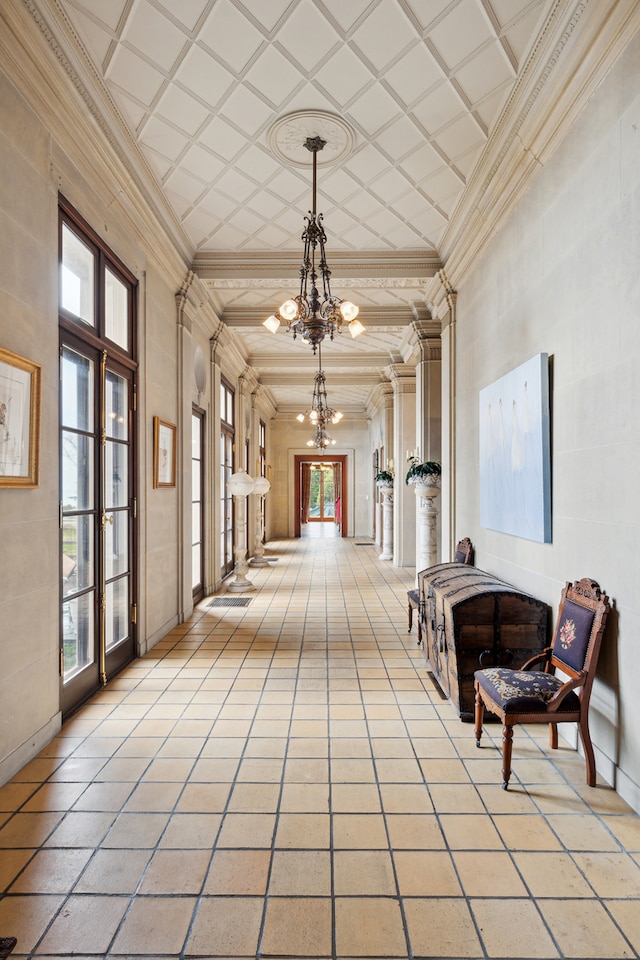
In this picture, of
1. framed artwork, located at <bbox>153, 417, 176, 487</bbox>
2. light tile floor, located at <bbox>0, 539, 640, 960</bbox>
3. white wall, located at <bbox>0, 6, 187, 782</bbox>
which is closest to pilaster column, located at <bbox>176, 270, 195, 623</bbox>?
framed artwork, located at <bbox>153, 417, 176, 487</bbox>

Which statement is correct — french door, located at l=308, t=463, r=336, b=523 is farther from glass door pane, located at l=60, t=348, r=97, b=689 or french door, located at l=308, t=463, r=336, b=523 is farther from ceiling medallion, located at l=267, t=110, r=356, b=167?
glass door pane, located at l=60, t=348, r=97, b=689

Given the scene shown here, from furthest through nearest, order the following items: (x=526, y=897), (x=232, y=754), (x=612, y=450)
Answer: (x=232, y=754), (x=612, y=450), (x=526, y=897)

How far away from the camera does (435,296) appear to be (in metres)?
6.17

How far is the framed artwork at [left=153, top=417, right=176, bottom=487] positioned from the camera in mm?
4934

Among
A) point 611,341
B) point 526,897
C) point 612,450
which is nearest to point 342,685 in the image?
point 526,897

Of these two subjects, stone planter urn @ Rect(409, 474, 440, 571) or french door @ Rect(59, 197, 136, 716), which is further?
stone planter urn @ Rect(409, 474, 440, 571)

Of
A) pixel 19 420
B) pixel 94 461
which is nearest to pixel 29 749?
pixel 19 420

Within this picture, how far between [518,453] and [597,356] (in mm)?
1069

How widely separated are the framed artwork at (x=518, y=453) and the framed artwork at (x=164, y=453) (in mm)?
2979

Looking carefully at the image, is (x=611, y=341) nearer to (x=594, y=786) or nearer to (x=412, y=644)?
(x=594, y=786)

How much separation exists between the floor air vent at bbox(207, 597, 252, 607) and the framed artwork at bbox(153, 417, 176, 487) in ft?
6.53

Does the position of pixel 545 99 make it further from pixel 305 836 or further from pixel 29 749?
pixel 29 749

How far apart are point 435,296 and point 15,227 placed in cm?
466

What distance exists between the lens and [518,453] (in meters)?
3.63
